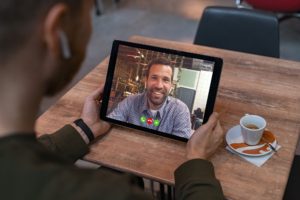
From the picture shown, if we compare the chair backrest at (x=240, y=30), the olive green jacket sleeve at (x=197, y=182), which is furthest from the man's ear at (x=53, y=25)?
the chair backrest at (x=240, y=30)

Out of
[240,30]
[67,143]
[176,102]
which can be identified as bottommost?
[67,143]

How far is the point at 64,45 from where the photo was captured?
2.12 ft

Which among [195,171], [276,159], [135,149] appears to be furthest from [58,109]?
[276,159]

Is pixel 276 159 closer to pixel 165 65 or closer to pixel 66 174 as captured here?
pixel 165 65

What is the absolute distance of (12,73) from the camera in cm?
59

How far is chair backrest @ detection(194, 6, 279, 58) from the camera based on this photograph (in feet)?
5.36

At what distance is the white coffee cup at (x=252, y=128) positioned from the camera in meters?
1.08

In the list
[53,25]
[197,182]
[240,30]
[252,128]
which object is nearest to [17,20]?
[53,25]

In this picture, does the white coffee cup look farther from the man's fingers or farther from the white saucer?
the man's fingers

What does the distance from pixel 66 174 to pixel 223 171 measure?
1.81ft

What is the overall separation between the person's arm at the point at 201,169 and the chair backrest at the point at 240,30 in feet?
2.14

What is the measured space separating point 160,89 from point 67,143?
292mm

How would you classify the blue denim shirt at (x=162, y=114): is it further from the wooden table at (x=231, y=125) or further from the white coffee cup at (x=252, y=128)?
the white coffee cup at (x=252, y=128)

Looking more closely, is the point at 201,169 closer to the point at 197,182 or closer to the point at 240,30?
the point at 197,182
